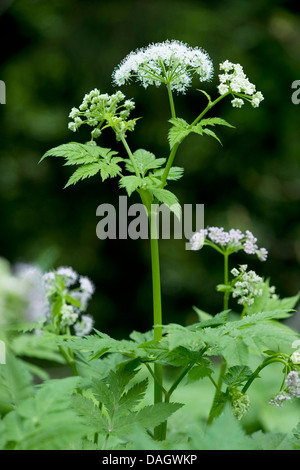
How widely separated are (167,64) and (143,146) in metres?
2.83

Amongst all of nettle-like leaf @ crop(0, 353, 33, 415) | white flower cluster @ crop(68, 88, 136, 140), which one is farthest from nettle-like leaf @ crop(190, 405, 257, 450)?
white flower cluster @ crop(68, 88, 136, 140)

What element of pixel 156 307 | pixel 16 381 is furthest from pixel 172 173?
pixel 16 381

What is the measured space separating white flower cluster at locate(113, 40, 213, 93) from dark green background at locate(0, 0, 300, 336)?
109 inches

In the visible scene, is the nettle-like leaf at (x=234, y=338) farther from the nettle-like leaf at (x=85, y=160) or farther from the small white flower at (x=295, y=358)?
the nettle-like leaf at (x=85, y=160)

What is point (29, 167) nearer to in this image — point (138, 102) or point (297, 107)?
point (138, 102)

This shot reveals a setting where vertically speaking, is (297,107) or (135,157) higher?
(297,107)

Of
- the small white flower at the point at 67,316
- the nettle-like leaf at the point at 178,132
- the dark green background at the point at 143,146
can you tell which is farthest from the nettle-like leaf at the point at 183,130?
the dark green background at the point at 143,146

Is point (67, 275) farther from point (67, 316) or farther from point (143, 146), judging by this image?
point (143, 146)

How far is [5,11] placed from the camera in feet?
13.0

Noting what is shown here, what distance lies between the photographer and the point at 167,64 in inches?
39.0

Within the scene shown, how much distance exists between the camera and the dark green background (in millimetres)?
3846

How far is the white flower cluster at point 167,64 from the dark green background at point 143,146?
2770 mm

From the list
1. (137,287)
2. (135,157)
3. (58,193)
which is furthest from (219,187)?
(135,157)

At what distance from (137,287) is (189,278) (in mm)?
428
